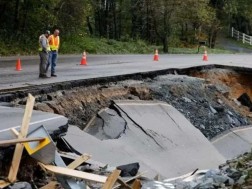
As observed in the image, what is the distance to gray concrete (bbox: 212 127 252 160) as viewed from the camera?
44.3ft

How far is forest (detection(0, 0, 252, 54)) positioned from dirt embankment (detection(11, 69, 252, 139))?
11150 mm

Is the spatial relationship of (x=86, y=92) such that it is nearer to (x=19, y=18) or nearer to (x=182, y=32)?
(x=19, y=18)

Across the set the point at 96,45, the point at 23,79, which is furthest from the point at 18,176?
the point at 96,45

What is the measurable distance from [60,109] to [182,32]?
3524 cm

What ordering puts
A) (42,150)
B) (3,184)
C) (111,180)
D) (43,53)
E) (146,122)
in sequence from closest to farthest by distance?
1. (3,184)
2. (111,180)
3. (42,150)
4. (146,122)
5. (43,53)

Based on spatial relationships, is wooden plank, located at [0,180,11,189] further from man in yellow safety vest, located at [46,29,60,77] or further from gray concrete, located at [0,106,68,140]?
man in yellow safety vest, located at [46,29,60,77]

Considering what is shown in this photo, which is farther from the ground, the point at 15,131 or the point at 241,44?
the point at 15,131

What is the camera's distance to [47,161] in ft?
22.0

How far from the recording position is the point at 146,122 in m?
12.1

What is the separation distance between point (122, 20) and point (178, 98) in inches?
1076

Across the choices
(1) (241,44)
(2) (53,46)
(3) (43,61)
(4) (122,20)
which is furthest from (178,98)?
(1) (241,44)

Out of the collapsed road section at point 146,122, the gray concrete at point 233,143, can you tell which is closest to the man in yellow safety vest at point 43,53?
the collapsed road section at point 146,122

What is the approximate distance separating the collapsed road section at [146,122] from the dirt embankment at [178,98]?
2 cm

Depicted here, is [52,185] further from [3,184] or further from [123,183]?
[123,183]
